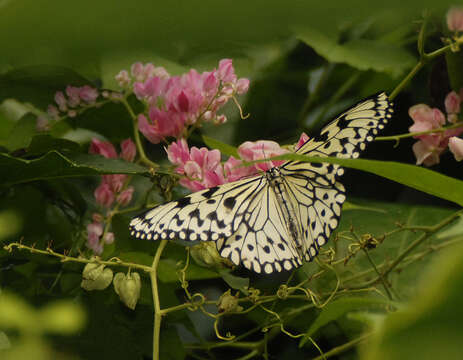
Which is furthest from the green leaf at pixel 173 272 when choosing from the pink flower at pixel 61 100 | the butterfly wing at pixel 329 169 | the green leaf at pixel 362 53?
the green leaf at pixel 362 53

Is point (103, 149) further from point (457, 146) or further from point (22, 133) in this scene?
point (457, 146)

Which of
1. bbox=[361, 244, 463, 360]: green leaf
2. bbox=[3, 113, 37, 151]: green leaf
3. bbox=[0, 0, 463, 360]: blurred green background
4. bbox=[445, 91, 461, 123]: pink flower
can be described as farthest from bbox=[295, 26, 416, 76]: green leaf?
bbox=[361, 244, 463, 360]: green leaf

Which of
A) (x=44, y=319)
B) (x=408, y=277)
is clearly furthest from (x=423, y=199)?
(x=44, y=319)

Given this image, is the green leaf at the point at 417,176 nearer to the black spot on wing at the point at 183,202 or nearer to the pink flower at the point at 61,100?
the black spot on wing at the point at 183,202

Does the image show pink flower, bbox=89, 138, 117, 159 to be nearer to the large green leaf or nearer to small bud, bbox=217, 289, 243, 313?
the large green leaf

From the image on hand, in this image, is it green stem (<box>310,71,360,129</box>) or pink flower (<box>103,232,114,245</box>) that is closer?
pink flower (<box>103,232,114,245</box>)

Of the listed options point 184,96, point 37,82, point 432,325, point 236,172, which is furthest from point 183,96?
point 432,325

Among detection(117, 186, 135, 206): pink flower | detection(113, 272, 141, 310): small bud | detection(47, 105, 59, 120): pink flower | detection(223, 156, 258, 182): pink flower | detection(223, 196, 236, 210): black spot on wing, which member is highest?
detection(223, 156, 258, 182): pink flower
